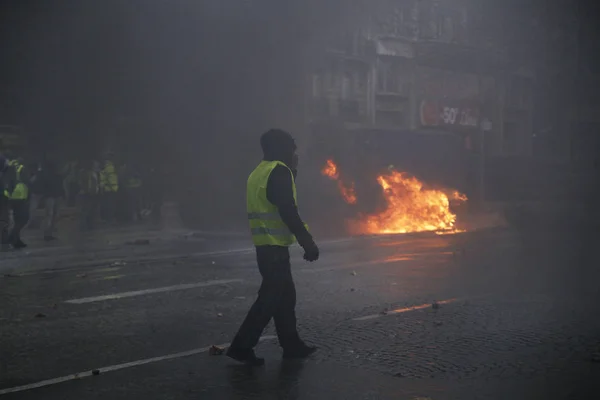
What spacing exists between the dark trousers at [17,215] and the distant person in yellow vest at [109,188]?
4256 mm

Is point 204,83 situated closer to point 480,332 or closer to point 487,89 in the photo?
point 480,332

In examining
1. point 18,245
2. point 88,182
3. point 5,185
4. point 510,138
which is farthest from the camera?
point 510,138

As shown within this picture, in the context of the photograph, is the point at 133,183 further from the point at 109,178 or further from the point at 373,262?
the point at 373,262

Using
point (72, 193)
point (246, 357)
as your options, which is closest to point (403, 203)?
point (72, 193)

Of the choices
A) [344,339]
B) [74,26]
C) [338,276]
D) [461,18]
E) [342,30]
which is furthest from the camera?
[461,18]

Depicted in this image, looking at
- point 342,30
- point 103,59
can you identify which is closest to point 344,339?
point 103,59

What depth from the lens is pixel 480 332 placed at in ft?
23.1

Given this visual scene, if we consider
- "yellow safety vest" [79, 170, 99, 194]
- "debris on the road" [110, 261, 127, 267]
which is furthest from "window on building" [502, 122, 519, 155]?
"debris on the road" [110, 261, 127, 267]

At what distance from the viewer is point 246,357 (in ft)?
19.3

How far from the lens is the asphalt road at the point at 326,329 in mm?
5348

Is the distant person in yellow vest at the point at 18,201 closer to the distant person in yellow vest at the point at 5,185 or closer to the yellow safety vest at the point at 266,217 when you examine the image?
the distant person in yellow vest at the point at 5,185

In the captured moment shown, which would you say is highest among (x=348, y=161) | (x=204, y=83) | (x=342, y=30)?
(x=342, y=30)

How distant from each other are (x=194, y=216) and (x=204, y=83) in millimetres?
3989

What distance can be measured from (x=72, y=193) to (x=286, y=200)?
48.6 feet
